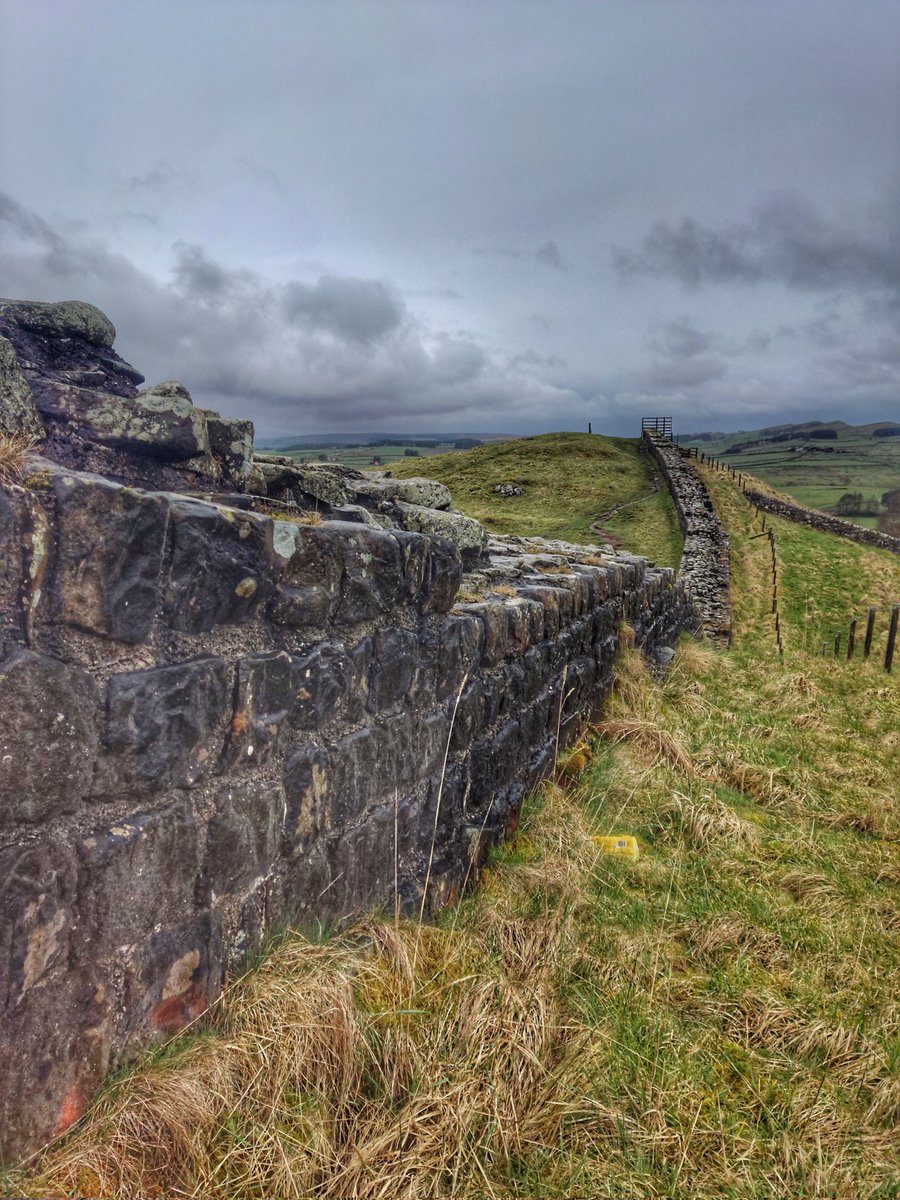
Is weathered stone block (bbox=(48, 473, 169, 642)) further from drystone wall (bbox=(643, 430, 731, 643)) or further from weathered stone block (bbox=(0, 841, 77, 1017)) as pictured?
drystone wall (bbox=(643, 430, 731, 643))

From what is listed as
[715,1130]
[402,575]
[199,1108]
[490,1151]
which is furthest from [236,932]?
[715,1130]

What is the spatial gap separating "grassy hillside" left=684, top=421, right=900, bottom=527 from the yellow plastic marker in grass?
2271 inches

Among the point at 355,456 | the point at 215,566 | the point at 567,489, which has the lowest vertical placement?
the point at 215,566

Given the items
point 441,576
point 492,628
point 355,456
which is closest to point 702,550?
point 492,628

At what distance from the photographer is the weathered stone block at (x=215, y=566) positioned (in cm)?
203

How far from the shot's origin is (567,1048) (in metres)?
2.50

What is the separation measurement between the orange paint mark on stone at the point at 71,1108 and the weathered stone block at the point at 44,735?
79 centimetres

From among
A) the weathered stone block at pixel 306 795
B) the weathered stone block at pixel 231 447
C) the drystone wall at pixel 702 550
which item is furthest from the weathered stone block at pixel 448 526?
the drystone wall at pixel 702 550

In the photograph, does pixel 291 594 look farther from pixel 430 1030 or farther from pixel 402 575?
pixel 430 1030

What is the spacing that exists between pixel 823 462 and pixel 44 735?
142501 mm

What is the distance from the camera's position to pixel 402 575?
10.1 ft

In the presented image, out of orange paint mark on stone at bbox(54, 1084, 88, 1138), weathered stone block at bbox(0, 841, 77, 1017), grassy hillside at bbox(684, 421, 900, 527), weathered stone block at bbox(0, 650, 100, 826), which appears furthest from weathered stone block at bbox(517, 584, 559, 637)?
grassy hillside at bbox(684, 421, 900, 527)

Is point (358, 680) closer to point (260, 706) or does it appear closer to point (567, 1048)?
point (260, 706)

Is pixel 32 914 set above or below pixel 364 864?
above
